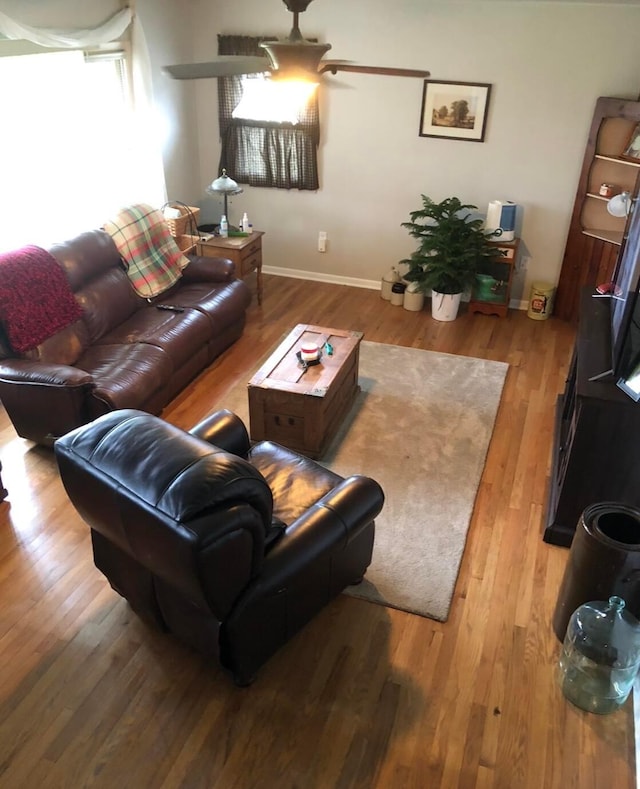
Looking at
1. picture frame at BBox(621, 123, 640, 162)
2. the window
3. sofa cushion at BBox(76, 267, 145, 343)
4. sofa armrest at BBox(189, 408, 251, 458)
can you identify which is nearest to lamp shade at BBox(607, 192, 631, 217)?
picture frame at BBox(621, 123, 640, 162)

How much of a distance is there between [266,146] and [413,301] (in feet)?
5.98

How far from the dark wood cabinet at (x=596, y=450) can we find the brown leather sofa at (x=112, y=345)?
2.19 metres

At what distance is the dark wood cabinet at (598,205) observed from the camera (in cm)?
464

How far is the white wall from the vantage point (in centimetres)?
466

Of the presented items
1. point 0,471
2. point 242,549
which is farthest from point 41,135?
point 242,549

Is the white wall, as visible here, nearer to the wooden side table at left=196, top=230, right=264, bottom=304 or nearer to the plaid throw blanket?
the wooden side table at left=196, top=230, right=264, bottom=304

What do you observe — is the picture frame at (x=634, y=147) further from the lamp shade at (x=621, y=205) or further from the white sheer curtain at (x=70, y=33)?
the white sheer curtain at (x=70, y=33)

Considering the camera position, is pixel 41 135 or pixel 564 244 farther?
pixel 564 244

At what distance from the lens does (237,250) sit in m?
5.05

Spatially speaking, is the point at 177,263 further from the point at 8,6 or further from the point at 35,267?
the point at 8,6

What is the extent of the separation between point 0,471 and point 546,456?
2.88 meters

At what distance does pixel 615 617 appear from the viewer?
229 cm

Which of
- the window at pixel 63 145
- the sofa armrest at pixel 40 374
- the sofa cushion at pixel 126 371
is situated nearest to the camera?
the sofa armrest at pixel 40 374

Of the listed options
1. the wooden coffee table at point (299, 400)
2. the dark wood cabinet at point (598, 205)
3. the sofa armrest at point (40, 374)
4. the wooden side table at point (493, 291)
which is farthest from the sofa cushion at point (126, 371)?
the dark wood cabinet at point (598, 205)
